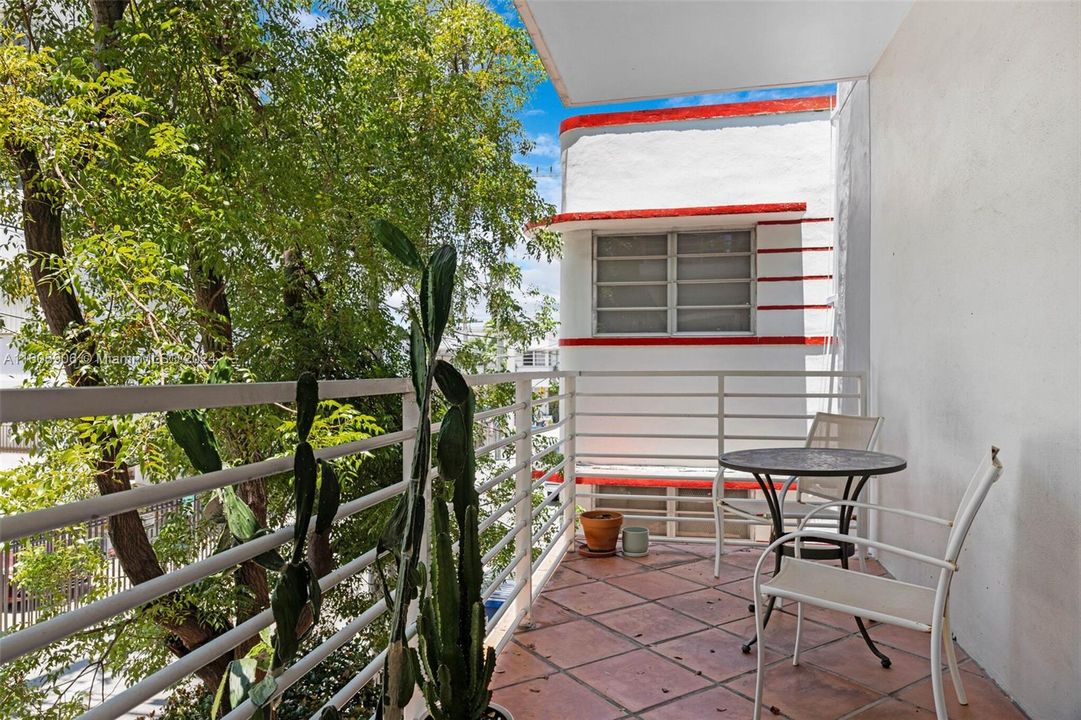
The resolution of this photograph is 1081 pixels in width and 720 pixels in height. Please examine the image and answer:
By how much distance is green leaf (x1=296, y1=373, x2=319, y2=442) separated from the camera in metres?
1.14

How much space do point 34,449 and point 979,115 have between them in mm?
5578

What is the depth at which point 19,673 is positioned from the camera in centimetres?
516

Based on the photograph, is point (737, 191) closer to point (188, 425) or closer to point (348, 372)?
point (348, 372)

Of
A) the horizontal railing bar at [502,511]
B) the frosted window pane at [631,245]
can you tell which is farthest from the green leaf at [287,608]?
the frosted window pane at [631,245]

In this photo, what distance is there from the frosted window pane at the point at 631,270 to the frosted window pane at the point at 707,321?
456 millimetres

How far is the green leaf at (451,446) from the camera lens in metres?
1.40

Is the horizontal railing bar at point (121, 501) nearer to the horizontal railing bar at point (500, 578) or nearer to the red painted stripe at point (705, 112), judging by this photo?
the horizontal railing bar at point (500, 578)

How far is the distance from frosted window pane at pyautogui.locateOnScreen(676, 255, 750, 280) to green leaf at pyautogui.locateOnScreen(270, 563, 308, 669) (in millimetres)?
6462

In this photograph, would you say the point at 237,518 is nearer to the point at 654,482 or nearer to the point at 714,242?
the point at 654,482

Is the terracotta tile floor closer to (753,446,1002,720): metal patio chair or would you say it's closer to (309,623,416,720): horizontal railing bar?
(753,446,1002,720): metal patio chair

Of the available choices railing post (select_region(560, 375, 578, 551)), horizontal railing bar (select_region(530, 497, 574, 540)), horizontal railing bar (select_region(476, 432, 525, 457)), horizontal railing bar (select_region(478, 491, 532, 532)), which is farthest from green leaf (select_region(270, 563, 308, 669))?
railing post (select_region(560, 375, 578, 551))

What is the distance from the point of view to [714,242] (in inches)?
285

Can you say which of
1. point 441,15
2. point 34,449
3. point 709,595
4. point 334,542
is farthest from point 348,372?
point 441,15

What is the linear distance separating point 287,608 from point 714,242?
6.68m
